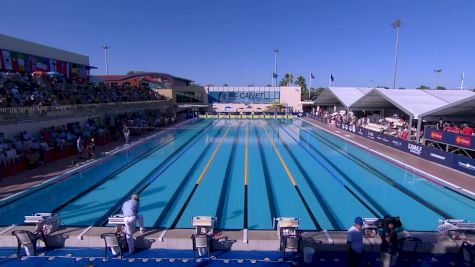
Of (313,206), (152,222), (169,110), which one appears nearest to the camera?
(152,222)

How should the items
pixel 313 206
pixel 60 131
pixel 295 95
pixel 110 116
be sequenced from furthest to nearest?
pixel 295 95
pixel 110 116
pixel 60 131
pixel 313 206

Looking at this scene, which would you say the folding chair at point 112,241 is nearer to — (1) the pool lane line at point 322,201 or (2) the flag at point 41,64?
(1) the pool lane line at point 322,201

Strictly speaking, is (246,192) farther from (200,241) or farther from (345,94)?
(345,94)

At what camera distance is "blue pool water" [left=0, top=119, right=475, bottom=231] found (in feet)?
27.8

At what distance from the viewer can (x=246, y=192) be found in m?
10.5

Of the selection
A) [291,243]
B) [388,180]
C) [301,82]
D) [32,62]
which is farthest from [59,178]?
[301,82]

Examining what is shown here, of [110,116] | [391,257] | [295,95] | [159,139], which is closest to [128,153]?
[159,139]

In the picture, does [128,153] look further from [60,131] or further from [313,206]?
[313,206]

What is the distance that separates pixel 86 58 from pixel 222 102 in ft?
74.1

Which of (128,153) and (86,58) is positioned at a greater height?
(86,58)

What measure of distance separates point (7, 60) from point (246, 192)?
1938 centimetres

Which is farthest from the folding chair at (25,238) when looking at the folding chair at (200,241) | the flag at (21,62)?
the flag at (21,62)

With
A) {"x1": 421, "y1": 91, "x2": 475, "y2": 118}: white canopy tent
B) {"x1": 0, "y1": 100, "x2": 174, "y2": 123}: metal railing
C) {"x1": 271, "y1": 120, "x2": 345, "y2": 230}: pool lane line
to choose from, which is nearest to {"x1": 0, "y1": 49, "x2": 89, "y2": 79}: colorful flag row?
{"x1": 0, "y1": 100, "x2": 174, "y2": 123}: metal railing

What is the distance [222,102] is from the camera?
4884 cm
